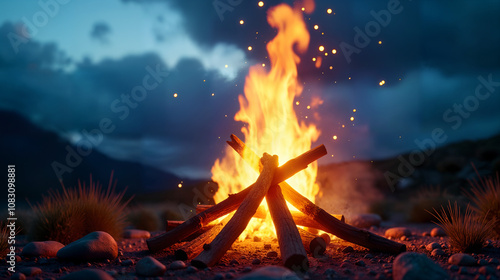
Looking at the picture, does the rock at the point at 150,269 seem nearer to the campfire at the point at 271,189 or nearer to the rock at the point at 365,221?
the campfire at the point at 271,189

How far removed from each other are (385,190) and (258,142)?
29978 mm

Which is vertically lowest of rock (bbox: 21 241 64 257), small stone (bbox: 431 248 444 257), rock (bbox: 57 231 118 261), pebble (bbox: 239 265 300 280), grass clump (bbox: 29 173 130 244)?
small stone (bbox: 431 248 444 257)

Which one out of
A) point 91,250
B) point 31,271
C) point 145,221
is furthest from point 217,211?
point 145,221

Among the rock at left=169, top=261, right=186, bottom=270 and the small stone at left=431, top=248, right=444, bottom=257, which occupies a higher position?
the rock at left=169, top=261, right=186, bottom=270

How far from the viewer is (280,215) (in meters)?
6.02

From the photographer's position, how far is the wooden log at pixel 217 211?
6.36 m

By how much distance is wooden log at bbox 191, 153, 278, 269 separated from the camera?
5175 mm

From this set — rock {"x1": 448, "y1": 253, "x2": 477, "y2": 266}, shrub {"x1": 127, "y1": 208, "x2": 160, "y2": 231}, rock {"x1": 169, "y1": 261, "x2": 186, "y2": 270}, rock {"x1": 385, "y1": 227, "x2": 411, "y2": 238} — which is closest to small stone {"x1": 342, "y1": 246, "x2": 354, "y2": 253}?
rock {"x1": 448, "y1": 253, "x2": 477, "y2": 266}

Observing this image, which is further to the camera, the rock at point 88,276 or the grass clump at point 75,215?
the grass clump at point 75,215

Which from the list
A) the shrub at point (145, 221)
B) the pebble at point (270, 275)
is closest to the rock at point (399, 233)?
the pebble at point (270, 275)

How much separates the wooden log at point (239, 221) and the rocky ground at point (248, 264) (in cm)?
17

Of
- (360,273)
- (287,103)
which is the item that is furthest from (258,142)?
(360,273)

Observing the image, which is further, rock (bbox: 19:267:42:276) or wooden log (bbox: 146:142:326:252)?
wooden log (bbox: 146:142:326:252)

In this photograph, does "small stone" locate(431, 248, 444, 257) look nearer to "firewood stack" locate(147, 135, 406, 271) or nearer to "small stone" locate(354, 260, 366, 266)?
"firewood stack" locate(147, 135, 406, 271)
